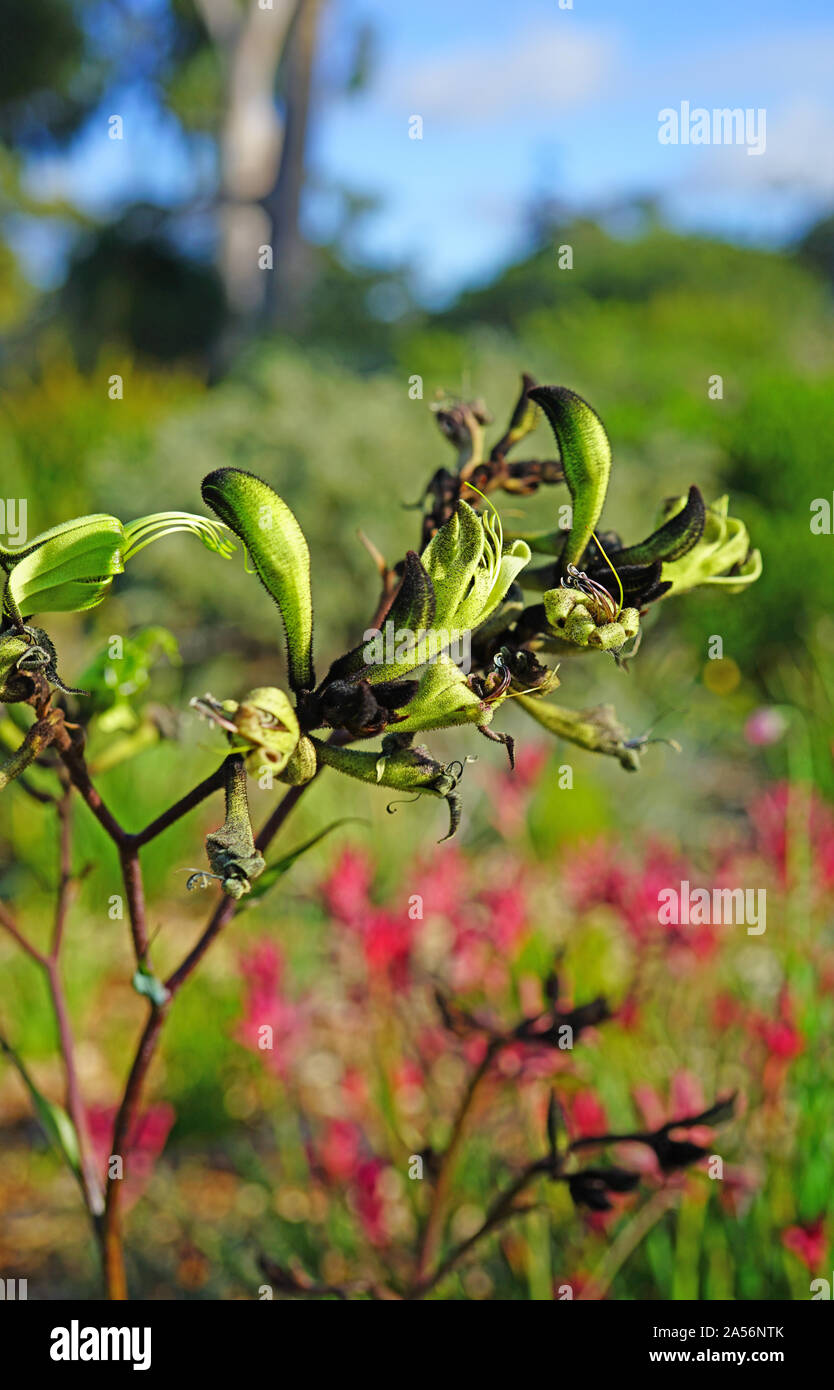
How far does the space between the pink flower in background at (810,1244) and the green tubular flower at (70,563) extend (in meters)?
1.07

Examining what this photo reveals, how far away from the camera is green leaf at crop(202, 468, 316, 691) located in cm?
53

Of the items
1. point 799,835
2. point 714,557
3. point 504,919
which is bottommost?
point 504,919

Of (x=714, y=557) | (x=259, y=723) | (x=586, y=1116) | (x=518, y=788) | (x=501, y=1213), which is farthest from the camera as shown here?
(x=518, y=788)

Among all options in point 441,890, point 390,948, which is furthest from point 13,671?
point 441,890

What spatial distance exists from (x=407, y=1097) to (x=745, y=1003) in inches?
22.1

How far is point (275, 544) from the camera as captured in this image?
0.54 m

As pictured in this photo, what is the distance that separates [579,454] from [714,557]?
115 millimetres

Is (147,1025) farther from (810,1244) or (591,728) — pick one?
(810,1244)

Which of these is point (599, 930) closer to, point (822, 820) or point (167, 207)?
point (822, 820)

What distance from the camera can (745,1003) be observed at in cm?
172

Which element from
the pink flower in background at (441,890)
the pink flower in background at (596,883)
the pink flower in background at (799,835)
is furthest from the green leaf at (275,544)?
the pink flower in background at (799,835)

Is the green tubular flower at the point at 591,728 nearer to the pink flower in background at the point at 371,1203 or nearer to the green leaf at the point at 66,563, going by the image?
the green leaf at the point at 66,563

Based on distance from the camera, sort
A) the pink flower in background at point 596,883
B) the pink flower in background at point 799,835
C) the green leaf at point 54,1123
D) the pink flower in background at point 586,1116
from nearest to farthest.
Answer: the green leaf at point 54,1123 < the pink flower in background at point 586,1116 < the pink flower in background at point 596,883 < the pink flower in background at point 799,835

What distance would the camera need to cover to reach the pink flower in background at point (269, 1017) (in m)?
1.46
